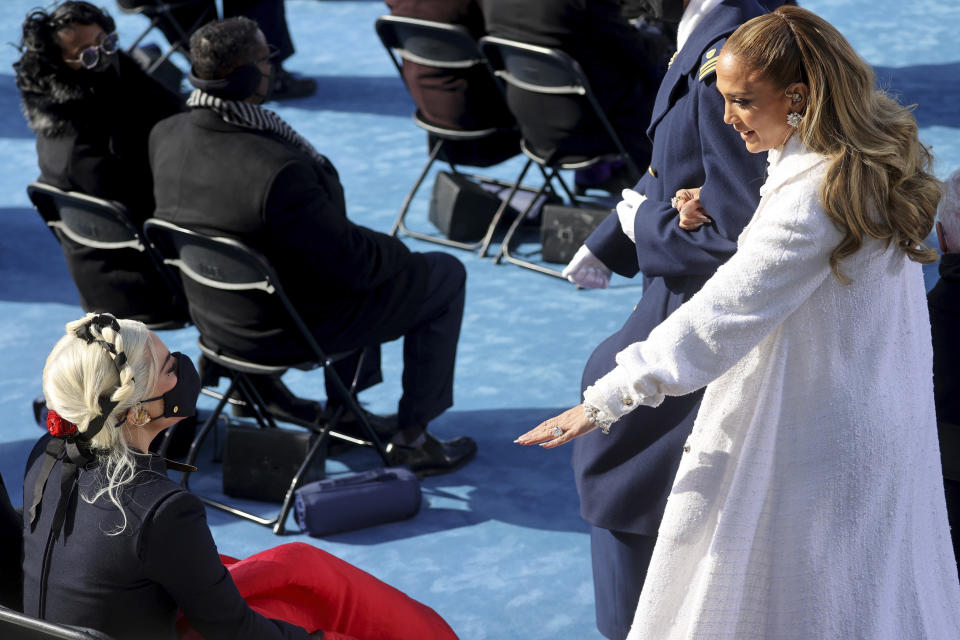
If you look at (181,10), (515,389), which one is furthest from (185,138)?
(181,10)

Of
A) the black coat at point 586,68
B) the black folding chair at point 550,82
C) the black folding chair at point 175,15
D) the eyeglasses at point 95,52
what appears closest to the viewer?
the eyeglasses at point 95,52

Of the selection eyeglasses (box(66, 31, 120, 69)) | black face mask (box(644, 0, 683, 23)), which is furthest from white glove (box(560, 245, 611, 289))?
eyeglasses (box(66, 31, 120, 69))

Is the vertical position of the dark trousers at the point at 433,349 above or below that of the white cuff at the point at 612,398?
below

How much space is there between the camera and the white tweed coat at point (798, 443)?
2.05m

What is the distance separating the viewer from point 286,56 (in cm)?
831

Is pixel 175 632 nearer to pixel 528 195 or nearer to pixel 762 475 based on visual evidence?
pixel 762 475

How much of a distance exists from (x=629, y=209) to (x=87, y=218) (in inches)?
81.9

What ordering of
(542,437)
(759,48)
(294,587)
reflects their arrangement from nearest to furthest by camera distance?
(759,48) < (542,437) < (294,587)

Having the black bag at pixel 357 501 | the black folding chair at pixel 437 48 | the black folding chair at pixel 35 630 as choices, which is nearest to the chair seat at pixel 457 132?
the black folding chair at pixel 437 48

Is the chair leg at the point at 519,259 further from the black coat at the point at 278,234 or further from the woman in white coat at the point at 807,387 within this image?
the woman in white coat at the point at 807,387

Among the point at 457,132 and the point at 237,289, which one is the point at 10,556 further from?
the point at 457,132

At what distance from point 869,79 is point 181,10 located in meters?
6.68

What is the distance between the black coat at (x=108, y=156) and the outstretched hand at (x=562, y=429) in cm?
220

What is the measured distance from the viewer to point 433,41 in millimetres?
5320
